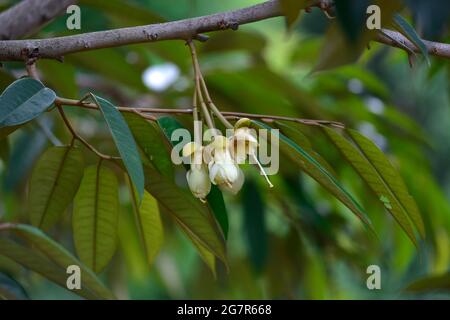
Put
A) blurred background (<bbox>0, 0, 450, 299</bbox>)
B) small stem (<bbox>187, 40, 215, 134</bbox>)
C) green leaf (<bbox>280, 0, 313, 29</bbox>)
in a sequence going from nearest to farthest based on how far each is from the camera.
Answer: green leaf (<bbox>280, 0, 313, 29</bbox>) → small stem (<bbox>187, 40, 215, 134</bbox>) → blurred background (<bbox>0, 0, 450, 299</bbox>)

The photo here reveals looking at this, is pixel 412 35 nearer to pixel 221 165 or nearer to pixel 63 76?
pixel 221 165

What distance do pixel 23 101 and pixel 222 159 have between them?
0.15 meters

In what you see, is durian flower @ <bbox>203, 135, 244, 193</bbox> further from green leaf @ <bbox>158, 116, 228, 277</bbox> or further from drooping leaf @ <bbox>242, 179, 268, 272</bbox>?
drooping leaf @ <bbox>242, 179, 268, 272</bbox>

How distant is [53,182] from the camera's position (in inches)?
28.3

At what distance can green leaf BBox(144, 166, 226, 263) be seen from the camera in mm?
688

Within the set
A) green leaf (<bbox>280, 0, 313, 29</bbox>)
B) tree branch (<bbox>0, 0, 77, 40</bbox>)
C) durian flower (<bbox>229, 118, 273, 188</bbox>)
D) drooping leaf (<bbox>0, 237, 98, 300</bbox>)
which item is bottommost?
drooping leaf (<bbox>0, 237, 98, 300</bbox>)

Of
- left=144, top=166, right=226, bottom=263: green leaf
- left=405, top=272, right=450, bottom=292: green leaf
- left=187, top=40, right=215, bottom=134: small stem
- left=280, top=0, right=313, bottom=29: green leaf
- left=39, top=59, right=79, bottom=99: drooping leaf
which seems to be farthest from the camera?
left=39, top=59, right=79, bottom=99: drooping leaf

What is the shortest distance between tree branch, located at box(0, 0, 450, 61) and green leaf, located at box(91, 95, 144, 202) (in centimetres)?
4

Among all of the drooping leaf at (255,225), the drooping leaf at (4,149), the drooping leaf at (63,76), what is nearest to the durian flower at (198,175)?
the drooping leaf at (4,149)

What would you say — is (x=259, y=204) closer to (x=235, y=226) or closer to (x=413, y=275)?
(x=235, y=226)

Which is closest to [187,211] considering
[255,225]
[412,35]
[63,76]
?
[412,35]

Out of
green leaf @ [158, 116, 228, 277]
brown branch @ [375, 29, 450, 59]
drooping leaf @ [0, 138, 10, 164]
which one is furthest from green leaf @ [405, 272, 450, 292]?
drooping leaf @ [0, 138, 10, 164]

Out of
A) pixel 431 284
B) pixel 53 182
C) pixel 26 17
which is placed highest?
pixel 26 17

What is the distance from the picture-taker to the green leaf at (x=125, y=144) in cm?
53
